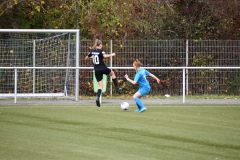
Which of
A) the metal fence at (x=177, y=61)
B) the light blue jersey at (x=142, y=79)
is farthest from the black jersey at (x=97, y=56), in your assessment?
the metal fence at (x=177, y=61)

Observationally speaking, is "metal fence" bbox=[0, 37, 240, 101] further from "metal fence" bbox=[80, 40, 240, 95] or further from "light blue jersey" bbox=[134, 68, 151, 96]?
"light blue jersey" bbox=[134, 68, 151, 96]

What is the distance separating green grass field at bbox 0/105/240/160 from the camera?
13.2m

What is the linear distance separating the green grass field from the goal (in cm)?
413

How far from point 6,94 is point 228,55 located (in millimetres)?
8603

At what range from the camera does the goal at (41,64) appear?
2655 cm

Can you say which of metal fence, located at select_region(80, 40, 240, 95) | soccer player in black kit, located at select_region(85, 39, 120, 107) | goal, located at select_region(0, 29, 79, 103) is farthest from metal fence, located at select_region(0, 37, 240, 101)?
Result: soccer player in black kit, located at select_region(85, 39, 120, 107)

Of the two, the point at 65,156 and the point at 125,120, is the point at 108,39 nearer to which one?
the point at 125,120

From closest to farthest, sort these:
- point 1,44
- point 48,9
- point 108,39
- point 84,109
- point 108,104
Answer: point 84,109
point 108,104
point 1,44
point 108,39
point 48,9

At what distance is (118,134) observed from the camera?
52.4 ft

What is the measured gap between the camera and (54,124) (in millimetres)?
17766

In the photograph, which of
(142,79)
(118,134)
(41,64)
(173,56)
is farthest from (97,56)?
(118,134)

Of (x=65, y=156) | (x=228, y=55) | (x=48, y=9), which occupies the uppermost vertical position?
(x=48, y=9)

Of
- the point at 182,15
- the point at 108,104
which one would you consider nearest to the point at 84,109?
the point at 108,104

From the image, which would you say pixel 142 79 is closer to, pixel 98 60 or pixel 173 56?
pixel 98 60
